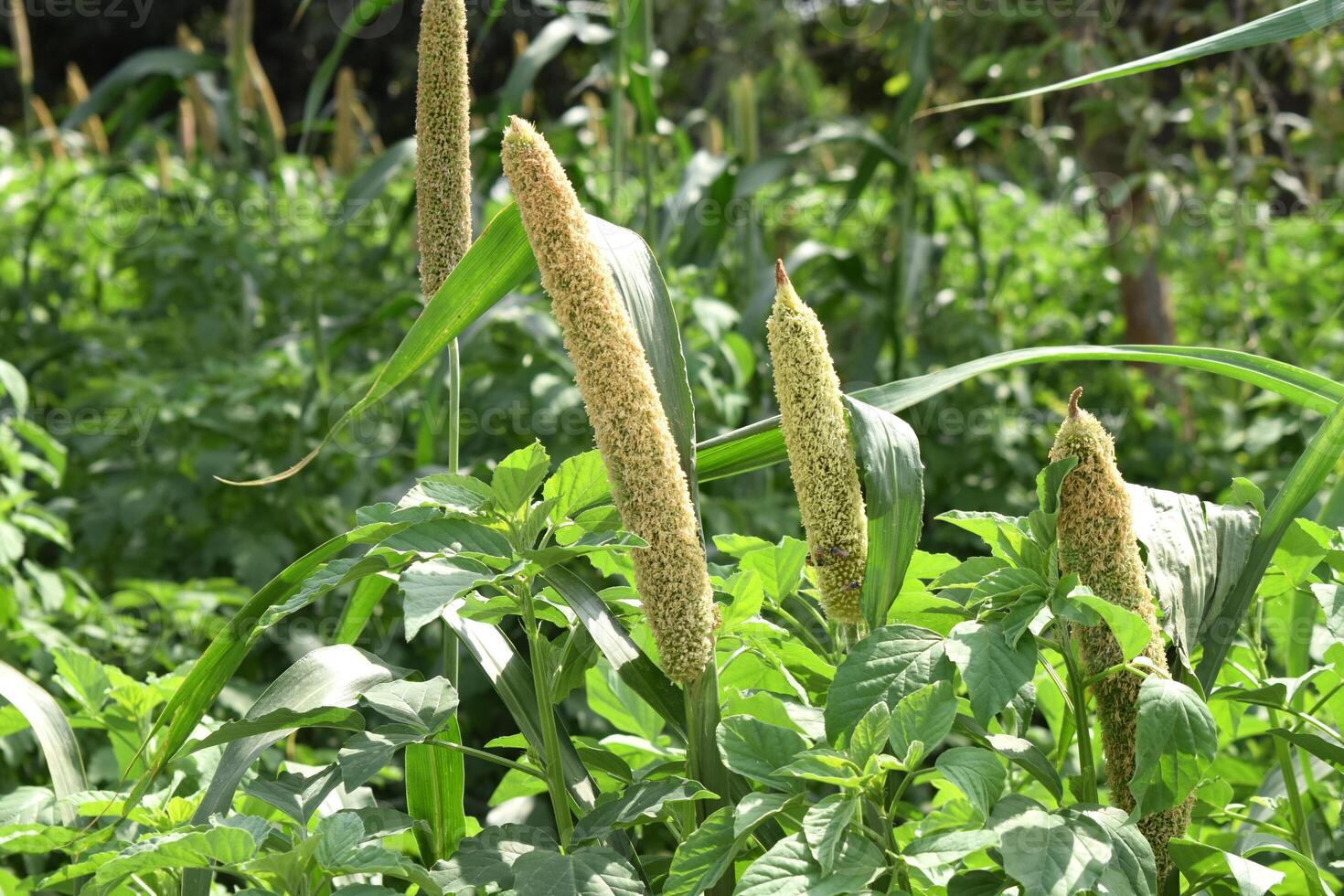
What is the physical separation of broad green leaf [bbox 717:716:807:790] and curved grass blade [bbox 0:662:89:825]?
749 millimetres

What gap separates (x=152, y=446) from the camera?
400 centimetres

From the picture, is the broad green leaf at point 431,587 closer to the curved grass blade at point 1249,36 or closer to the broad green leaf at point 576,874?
the broad green leaf at point 576,874

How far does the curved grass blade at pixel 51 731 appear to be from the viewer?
1.39 metres

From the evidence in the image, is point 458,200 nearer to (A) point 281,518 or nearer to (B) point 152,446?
(A) point 281,518

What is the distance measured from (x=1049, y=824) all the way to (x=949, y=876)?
15 centimetres

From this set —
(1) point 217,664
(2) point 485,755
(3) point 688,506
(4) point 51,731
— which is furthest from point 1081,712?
(4) point 51,731

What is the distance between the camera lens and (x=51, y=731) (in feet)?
4.64

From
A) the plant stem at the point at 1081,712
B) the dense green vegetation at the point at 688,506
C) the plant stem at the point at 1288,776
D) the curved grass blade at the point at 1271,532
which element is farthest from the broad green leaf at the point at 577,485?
the plant stem at the point at 1288,776

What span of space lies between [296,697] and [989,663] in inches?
24.8

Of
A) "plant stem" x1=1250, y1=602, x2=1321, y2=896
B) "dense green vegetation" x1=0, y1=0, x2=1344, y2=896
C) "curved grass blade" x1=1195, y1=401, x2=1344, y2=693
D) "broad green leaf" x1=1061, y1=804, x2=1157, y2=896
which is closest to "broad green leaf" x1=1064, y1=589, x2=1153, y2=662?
"dense green vegetation" x1=0, y1=0, x2=1344, y2=896

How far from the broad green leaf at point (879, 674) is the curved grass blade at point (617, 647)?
17 centimetres

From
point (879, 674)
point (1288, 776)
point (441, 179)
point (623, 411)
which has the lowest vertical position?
point (1288, 776)

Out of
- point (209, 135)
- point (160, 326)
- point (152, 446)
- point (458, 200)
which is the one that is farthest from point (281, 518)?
point (209, 135)

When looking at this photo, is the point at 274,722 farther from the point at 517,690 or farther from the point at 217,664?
the point at 517,690
